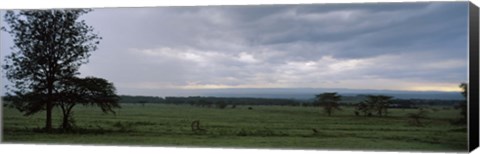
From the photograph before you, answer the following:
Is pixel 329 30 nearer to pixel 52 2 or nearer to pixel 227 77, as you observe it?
pixel 227 77

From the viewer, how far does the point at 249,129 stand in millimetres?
12977

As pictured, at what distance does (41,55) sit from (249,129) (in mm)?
3629

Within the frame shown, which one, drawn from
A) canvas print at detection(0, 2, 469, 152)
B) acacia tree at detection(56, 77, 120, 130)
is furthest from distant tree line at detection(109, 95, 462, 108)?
acacia tree at detection(56, 77, 120, 130)

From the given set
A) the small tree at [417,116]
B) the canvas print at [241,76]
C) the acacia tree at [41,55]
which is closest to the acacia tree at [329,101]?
the canvas print at [241,76]

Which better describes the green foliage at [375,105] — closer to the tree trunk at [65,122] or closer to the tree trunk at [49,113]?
the tree trunk at [65,122]

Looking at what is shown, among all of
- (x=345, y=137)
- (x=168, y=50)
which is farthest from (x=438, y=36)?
(x=168, y=50)

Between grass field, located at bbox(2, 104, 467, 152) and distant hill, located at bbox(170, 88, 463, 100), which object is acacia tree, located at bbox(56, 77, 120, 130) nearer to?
grass field, located at bbox(2, 104, 467, 152)

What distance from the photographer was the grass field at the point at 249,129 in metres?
12.1

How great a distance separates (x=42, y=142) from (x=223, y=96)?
122 inches

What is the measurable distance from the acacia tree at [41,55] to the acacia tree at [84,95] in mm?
145

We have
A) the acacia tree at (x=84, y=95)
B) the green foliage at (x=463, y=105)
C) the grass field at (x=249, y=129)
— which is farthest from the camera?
the acacia tree at (x=84, y=95)

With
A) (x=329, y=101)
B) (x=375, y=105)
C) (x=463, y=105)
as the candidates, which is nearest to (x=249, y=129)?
(x=329, y=101)

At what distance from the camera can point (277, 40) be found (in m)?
12.5

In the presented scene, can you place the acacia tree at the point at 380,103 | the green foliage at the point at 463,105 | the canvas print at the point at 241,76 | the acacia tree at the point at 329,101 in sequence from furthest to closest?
the acacia tree at the point at 329,101 < the acacia tree at the point at 380,103 < the canvas print at the point at 241,76 < the green foliage at the point at 463,105
